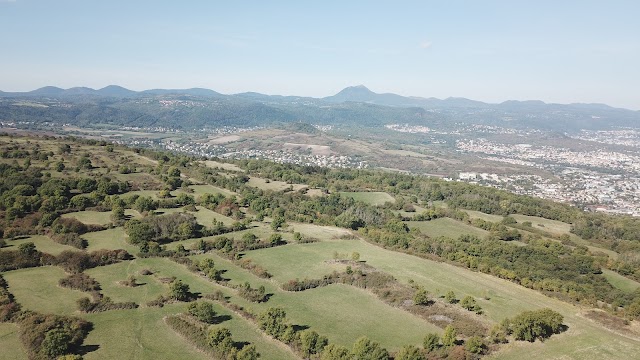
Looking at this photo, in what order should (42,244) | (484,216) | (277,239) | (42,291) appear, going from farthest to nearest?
1. (484,216)
2. (277,239)
3. (42,244)
4. (42,291)

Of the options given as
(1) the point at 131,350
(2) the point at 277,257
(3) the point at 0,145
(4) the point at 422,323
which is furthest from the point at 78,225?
(3) the point at 0,145

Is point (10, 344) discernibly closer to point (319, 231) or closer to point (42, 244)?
point (42, 244)

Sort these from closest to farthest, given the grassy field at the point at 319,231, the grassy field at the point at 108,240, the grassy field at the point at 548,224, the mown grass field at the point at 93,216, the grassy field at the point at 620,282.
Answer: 1. the grassy field at the point at 108,240
2. the grassy field at the point at 620,282
3. the mown grass field at the point at 93,216
4. the grassy field at the point at 319,231
5. the grassy field at the point at 548,224

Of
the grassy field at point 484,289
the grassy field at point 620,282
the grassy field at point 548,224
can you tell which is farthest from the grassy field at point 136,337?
the grassy field at point 548,224

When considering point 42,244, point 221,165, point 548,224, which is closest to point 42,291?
A: point 42,244

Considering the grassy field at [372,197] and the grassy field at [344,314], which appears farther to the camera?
the grassy field at [372,197]

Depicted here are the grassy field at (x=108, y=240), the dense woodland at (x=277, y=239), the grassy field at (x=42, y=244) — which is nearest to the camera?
the dense woodland at (x=277, y=239)

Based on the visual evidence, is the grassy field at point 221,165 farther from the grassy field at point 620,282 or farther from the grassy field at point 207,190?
the grassy field at point 620,282
